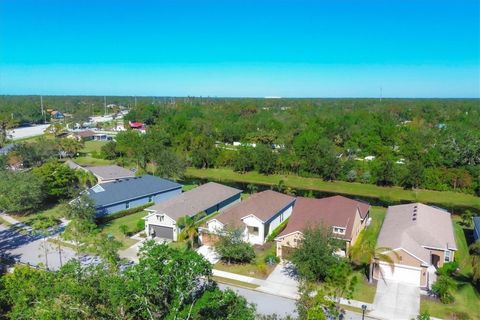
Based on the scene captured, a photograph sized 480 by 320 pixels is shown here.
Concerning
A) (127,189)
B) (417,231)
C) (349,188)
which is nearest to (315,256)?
(417,231)

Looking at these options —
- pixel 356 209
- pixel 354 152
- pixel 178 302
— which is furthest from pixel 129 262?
pixel 354 152

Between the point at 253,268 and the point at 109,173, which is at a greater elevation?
the point at 109,173

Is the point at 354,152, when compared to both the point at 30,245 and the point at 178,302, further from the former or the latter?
the point at 178,302

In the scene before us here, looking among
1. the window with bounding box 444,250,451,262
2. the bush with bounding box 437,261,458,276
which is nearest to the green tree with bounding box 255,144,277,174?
the window with bounding box 444,250,451,262

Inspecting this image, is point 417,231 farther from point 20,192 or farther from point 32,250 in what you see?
point 20,192

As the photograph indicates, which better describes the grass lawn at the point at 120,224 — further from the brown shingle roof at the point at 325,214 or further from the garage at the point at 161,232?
the brown shingle roof at the point at 325,214

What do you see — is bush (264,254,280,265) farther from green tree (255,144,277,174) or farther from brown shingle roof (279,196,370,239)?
green tree (255,144,277,174)
